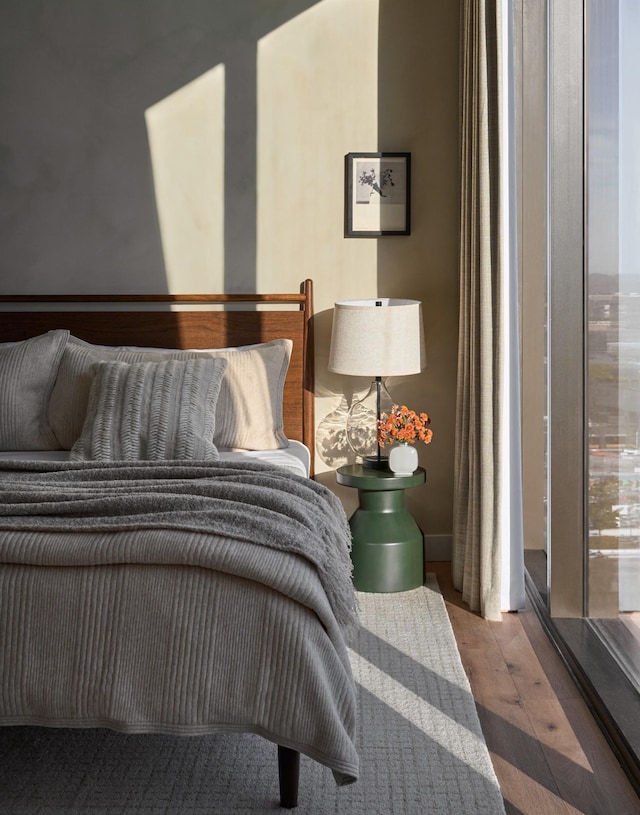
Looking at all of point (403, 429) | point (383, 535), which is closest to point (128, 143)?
point (403, 429)

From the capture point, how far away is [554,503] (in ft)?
9.34

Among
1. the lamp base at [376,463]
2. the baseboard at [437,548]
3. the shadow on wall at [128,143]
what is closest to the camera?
the lamp base at [376,463]

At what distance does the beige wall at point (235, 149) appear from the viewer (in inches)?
144

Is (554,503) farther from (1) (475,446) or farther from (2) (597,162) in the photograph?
(2) (597,162)

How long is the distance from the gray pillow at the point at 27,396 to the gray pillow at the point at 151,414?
336 millimetres

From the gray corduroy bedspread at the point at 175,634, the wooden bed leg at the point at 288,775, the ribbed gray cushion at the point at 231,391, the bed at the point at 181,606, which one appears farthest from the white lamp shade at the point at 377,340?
the wooden bed leg at the point at 288,775

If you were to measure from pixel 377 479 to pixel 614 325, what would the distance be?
4.11 ft

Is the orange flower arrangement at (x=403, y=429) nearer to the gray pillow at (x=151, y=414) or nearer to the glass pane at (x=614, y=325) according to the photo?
the gray pillow at (x=151, y=414)

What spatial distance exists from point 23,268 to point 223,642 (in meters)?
2.51

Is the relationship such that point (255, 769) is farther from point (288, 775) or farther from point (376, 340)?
point (376, 340)

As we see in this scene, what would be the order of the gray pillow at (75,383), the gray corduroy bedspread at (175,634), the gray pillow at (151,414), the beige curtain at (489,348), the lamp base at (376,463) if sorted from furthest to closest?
the lamp base at (376,463)
the gray pillow at (75,383)
the beige curtain at (489,348)
the gray pillow at (151,414)
the gray corduroy bedspread at (175,634)

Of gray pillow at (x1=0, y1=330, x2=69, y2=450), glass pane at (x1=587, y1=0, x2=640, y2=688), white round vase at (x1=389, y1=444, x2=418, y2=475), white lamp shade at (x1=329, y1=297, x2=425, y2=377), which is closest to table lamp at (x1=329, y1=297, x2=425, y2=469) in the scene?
white lamp shade at (x1=329, y1=297, x2=425, y2=377)

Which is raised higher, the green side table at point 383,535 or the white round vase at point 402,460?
the white round vase at point 402,460

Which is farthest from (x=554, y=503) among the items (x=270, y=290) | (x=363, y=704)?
(x=270, y=290)
